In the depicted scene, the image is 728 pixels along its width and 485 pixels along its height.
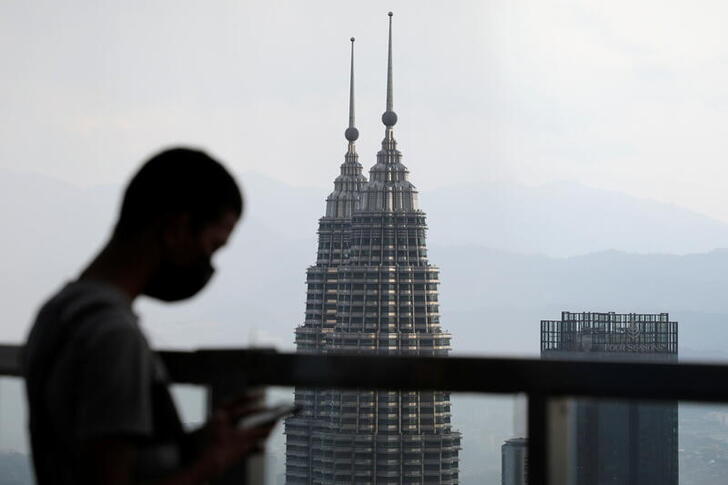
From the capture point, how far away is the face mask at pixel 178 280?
116cm

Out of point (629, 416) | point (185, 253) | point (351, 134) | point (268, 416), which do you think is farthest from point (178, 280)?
point (629, 416)

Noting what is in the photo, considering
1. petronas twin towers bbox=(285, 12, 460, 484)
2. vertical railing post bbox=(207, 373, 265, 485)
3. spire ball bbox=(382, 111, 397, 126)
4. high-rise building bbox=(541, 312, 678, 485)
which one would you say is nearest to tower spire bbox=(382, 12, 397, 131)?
spire ball bbox=(382, 111, 397, 126)

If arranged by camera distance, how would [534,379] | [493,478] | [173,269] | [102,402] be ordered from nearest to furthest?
[102,402] → [173,269] → [534,379] → [493,478]

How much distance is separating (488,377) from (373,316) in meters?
83.6

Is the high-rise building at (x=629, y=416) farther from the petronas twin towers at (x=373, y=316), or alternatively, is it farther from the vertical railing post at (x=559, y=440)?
the vertical railing post at (x=559, y=440)

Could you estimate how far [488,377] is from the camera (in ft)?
4.66

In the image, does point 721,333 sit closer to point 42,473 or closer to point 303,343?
point 303,343

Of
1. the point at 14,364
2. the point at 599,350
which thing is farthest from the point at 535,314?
the point at 14,364

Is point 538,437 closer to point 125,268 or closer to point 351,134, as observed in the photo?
point 125,268

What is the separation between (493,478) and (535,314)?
69.2 feet

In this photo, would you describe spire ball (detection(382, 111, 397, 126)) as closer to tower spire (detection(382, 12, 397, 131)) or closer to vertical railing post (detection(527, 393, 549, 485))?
tower spire (detection(382, 12, 397, 131))

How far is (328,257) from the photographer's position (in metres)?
87.4

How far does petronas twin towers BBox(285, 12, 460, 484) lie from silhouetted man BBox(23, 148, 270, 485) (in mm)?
75360

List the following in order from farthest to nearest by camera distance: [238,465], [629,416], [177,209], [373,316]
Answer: [629,416] → [373,316] → [238,465] → [177,209]
